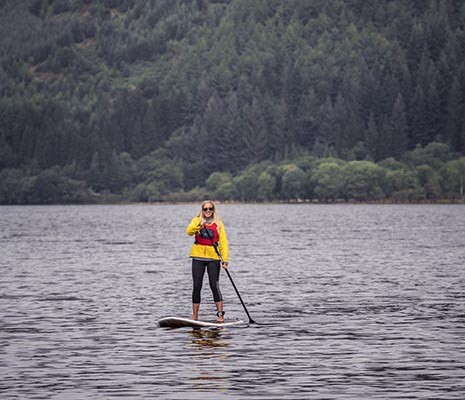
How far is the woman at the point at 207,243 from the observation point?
29.8 metres

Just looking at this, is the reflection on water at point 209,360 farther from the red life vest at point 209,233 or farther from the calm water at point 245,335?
the red life vest at point 209,233

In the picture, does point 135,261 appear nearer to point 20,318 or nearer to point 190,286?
point 190,286

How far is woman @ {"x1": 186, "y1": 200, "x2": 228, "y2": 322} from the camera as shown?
97.7 ft

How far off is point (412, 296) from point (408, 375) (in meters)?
18.7

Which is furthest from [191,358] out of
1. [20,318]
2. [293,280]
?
[293,280]

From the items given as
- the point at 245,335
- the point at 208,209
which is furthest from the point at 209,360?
the point at 208,209

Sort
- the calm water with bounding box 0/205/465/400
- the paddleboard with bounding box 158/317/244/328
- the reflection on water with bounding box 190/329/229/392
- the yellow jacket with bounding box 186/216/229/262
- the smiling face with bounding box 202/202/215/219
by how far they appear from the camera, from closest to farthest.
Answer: the calm water with bounding box 0/205/465/400
the reflection on water with bounding box 190/329/229/392
the smiling face with bounding box 202/202/215/219
the yellow jacket with bounding box 186/216/229/262
the paddleboard with bounding box 158/317/244/328

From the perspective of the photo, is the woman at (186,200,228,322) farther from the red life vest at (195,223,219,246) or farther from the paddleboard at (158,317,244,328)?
the paddleboard at (158,317,244,328)

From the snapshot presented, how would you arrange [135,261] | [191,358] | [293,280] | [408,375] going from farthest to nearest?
[135,261]
[293,280]
[191,358]
[408,375]

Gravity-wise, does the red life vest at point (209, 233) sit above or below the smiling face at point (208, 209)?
below

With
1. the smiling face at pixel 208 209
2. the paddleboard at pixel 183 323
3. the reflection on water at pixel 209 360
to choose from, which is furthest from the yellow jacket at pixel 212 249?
the reflection on water at pixel 209 360

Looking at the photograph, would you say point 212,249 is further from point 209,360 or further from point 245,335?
point 209,360

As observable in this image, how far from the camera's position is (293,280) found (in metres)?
50.5

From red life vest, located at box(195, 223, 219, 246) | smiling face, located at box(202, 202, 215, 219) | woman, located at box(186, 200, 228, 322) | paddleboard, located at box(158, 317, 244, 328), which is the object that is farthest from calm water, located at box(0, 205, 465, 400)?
smiling face, located at box(202, 202, 215, 219)
